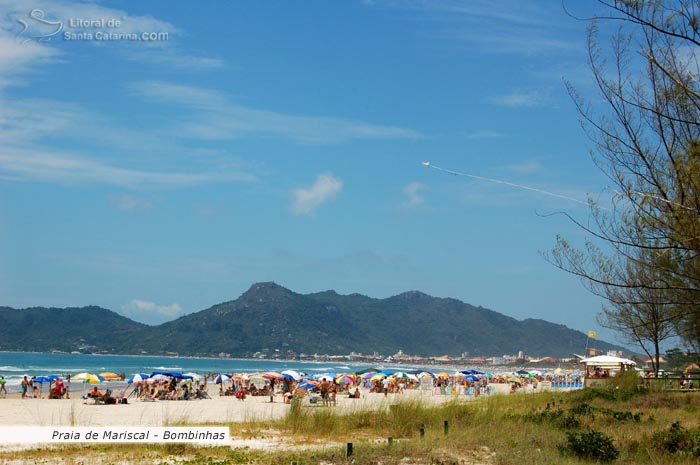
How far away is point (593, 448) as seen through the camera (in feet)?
33.6

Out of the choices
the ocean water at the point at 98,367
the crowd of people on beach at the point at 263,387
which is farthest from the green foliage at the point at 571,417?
the ocean water at the point at 98,367

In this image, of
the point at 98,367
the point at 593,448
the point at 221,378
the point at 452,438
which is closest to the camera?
the point at 593,448

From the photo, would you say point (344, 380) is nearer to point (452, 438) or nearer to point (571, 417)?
point (571, 417)

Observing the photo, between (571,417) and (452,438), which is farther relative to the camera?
(571,417)

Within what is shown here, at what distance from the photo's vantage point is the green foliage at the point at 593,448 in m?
10.2

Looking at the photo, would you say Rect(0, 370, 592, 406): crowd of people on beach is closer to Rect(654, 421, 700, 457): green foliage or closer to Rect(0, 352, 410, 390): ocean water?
Rect(654, 421, 700, 457): green foliage

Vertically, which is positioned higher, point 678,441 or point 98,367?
point 678,441

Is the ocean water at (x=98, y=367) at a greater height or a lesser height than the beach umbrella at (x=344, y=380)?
lesser

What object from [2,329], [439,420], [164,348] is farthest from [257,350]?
[439,420]

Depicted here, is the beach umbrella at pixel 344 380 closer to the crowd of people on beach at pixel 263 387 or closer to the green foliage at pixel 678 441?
the crowd of people on beach at pixel 263 387

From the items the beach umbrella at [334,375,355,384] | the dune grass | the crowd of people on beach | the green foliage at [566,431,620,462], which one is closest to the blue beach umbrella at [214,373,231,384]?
the crowd of people on beach

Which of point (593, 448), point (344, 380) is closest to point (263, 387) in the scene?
point (344, 380)

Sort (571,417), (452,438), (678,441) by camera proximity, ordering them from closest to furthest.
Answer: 1. (678,441)
2. (452,438)
3. (571,417)

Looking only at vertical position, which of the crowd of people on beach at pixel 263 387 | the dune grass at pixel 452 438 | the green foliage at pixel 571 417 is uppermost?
the green foliage at pixel 571 417
